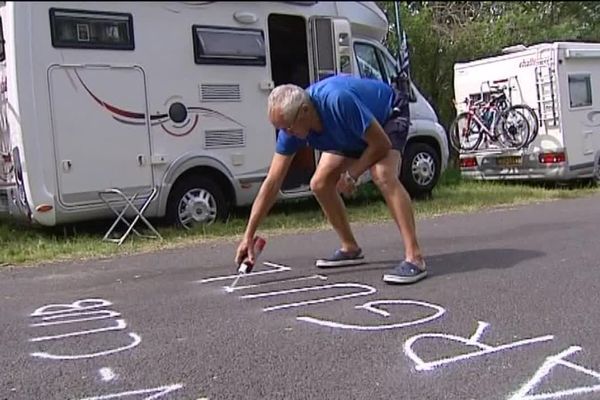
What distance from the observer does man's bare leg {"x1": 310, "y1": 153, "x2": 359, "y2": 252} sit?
551cm

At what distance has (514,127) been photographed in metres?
12.3

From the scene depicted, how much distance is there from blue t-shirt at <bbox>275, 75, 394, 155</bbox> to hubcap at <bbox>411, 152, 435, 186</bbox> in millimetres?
4925

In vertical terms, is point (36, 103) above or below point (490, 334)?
above

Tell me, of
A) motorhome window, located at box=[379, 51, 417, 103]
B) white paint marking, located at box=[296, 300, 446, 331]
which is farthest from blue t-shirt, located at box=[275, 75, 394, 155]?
motorhome window, located at box=[379, 51, 417, 103]

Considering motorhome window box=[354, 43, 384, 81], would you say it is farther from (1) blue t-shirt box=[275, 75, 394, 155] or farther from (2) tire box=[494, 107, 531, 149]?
(1) blue t-shirt box=[275, 75, 394, 155]

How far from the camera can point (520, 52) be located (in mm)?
12484

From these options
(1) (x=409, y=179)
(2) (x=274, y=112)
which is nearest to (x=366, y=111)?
(2) (x=274, y=112)

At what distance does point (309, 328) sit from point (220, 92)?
4.71 metres

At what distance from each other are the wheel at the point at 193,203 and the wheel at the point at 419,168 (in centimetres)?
282

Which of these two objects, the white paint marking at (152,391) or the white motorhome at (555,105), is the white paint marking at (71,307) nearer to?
the white paint marking at (152,391)

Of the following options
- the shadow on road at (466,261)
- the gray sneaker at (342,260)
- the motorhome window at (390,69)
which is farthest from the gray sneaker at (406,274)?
the motorhome window at (390,69)

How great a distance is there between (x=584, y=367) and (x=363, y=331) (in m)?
1.12

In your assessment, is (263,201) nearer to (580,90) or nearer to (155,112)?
(155,112)

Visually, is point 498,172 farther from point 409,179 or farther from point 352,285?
point 352,285
